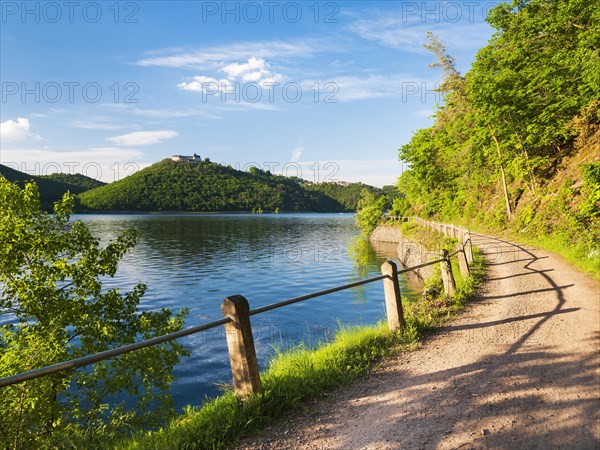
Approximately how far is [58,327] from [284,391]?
5419mm

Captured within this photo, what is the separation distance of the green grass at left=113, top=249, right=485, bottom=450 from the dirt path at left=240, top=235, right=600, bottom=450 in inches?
9.5

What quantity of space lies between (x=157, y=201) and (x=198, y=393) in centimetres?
17723

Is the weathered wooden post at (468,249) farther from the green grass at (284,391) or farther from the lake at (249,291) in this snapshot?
the green grass at (284,391)

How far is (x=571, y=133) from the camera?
73.7 feet

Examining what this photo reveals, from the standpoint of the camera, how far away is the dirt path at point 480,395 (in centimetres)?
376

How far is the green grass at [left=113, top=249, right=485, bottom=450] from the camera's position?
4.12 metres

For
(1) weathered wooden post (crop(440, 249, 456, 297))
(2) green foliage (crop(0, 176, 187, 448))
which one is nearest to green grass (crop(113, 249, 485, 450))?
(1) weathered wooden post (crop(440, 249, 456, 297))

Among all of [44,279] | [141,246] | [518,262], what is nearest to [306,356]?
[44,279]

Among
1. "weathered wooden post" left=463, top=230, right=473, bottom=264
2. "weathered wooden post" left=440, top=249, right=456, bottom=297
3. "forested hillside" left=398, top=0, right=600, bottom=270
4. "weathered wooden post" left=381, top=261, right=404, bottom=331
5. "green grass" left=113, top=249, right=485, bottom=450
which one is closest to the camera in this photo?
"green grass" left=113, top=249, right=485, bottom=450

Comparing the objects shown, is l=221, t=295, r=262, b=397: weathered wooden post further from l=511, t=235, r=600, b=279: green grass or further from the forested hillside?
the forested hillside

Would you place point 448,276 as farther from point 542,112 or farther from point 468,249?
point 542,112

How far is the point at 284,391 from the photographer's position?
4953 millimetres

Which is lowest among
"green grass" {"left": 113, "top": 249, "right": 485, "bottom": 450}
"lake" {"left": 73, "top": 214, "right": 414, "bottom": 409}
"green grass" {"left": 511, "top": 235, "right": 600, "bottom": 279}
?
"lake" {"left": 73, "top": 214, "right": 414, "bottom": 409}

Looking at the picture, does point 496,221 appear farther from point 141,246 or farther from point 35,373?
point 141,246
